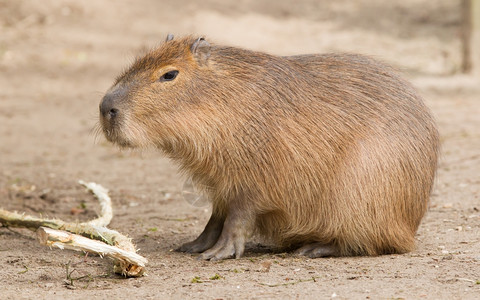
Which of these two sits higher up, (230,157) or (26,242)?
(230,157)

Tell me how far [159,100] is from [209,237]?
88 cm

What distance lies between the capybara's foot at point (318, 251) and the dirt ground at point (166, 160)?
0.11 metres

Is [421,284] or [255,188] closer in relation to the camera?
[421,284]

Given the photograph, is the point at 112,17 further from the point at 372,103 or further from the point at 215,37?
the point at 372,103

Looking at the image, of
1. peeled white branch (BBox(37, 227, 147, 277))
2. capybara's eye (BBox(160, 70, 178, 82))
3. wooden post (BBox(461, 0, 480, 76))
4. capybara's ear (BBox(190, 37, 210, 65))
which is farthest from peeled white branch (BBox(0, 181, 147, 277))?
wooden post (BBox(461, 0, 480, 76))

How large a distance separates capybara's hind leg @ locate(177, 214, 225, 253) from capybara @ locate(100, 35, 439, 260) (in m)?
0.15

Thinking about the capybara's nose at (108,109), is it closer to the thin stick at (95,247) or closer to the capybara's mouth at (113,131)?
the capybara's mouth at (113,131)

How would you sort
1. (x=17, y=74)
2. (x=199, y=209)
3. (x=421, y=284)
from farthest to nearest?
(x=17, y=74) → (x=199, y=209) → (x=421, y=284)

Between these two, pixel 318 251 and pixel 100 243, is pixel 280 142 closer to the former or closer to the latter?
pixel 318 251

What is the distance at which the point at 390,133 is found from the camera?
13.0 feet

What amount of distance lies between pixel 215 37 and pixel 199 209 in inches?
275

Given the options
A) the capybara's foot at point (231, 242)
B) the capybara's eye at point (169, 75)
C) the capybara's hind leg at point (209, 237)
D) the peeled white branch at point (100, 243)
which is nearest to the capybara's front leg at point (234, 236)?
the capybara's foot at point (231, 242)

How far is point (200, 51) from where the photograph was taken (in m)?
4.00

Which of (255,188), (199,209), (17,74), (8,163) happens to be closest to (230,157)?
(255,188)
